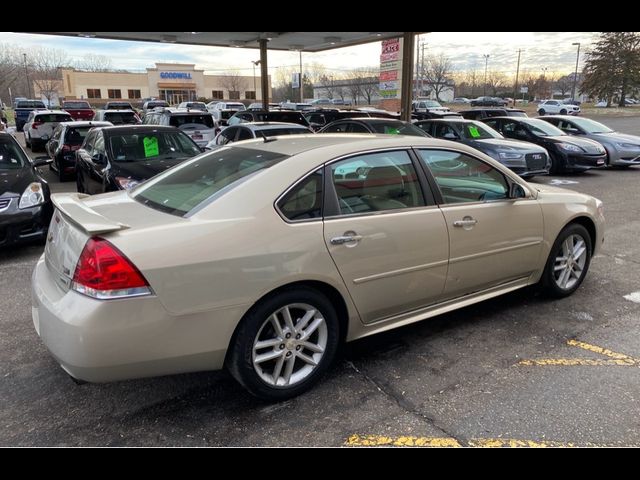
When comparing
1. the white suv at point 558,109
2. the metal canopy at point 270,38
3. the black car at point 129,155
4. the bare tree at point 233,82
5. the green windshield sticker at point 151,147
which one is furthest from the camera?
the bare tree at point 233,82

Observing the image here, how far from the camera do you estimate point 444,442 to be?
104 inches

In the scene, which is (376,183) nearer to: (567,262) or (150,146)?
(567,262)

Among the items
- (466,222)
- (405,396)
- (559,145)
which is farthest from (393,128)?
(405,396)

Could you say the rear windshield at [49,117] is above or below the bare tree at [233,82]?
below

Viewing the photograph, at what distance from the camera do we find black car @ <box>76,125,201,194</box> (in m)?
7.38

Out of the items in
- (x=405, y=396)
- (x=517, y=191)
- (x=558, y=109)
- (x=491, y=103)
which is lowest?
(x=405, y=396)

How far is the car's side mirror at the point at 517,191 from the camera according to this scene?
4.07 metres

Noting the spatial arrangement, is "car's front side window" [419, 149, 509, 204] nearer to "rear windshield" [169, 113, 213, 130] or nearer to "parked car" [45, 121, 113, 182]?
"rear windshield" [169, 113, 213, 130]

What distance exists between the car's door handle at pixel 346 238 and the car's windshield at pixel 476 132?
10.3 m

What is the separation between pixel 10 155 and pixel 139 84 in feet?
266

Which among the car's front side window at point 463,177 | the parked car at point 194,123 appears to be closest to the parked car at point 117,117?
the parked car at point 194,123

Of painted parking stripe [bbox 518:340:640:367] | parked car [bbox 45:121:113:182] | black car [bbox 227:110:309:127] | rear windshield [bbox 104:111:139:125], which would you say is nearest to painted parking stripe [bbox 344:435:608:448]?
painted parking stripe [bbox 518:340:640:367]

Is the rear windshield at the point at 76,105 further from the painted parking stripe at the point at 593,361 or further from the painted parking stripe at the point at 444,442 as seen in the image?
the painted parking stripe at the point at 444,442
